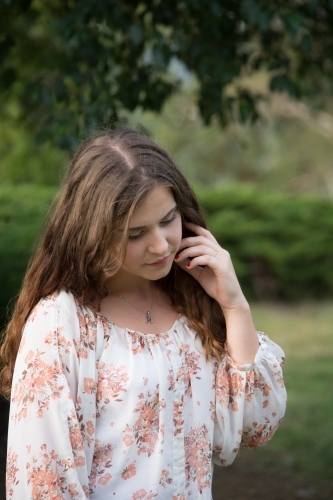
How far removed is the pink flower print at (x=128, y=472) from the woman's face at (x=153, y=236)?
1.70 feet

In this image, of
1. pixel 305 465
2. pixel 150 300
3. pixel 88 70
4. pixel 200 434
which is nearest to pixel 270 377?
pixel 200 434

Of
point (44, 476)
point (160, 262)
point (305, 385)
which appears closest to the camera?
point (44, 476)

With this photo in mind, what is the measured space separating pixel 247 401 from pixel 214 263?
16.7 inches

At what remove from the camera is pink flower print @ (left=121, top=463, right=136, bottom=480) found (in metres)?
1.98

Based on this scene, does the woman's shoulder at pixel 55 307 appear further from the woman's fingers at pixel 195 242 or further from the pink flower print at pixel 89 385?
the woman's fingers at pixel 195 242

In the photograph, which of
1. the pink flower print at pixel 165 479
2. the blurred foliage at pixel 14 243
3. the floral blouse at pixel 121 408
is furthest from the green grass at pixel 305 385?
the pink flower print at pixel 165 479

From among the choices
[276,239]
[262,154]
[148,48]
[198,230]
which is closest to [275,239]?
[276,239]

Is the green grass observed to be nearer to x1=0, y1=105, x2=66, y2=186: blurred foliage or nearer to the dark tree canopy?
the dark tree canopy

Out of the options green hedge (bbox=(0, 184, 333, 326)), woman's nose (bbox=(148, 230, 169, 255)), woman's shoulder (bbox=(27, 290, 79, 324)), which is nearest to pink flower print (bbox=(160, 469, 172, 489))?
woman's shoulder (bbox=(27, 290, 79, 324))

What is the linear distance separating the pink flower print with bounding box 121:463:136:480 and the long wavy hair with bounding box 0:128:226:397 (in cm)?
41

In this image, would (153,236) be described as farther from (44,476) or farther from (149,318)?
(44,476)

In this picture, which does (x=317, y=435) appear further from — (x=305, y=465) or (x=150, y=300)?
(x=150, y=300)

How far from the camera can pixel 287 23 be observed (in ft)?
10.6

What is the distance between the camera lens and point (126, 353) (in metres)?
2.02
